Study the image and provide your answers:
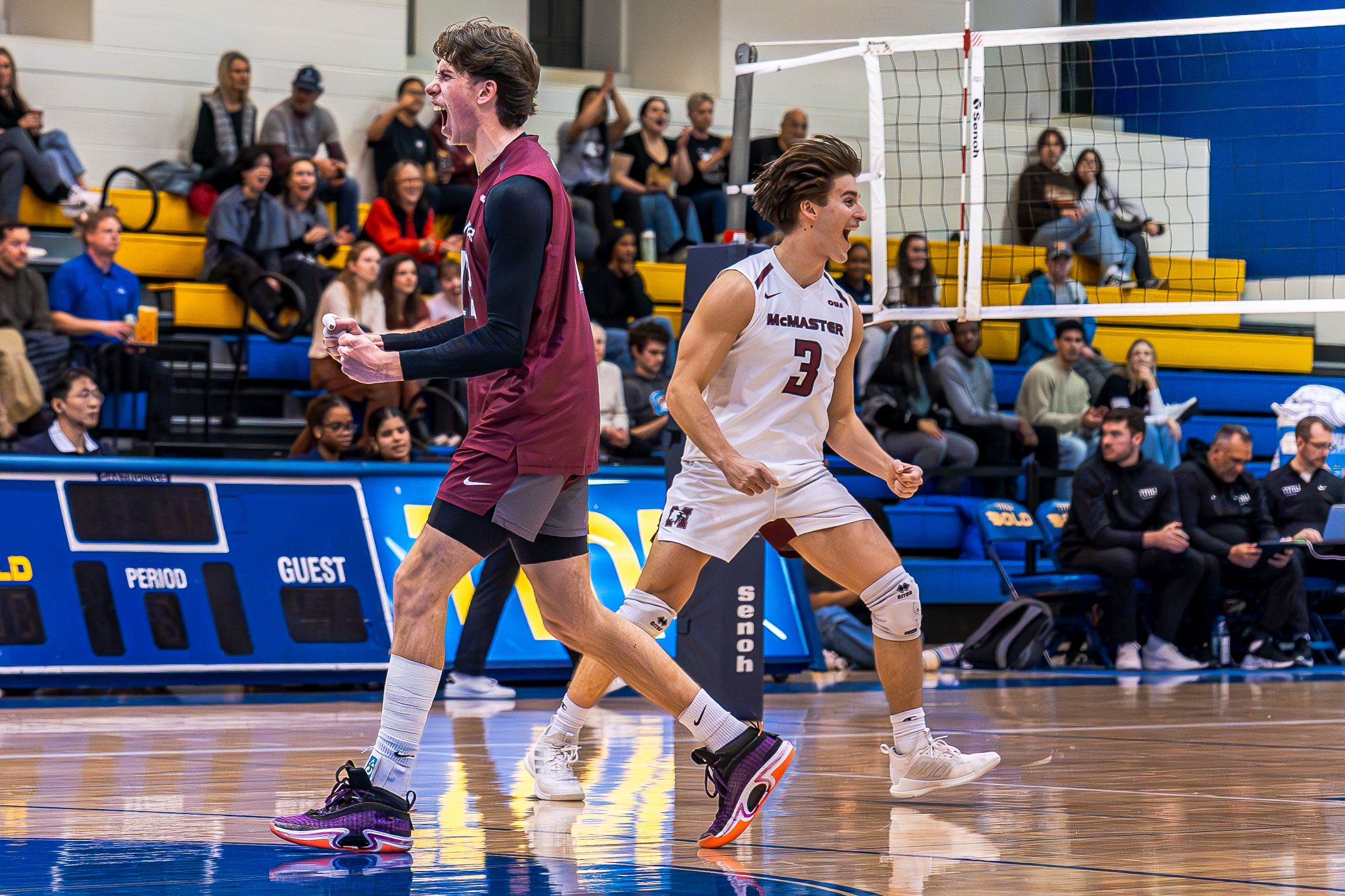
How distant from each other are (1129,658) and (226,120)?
8199 millimetres

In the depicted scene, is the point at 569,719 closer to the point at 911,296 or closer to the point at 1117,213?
the point at 911,296

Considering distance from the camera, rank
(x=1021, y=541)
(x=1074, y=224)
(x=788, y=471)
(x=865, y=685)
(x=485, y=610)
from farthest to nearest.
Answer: (x=1074, y=224)
(x=1021, y=541)
(x=865, y=685)
(x=485, y=610)
(x=788, y=471)

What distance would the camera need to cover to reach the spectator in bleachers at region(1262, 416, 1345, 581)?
12695 millimetres

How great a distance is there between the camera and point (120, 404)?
11180 mm

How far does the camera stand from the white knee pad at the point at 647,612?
5.27 m

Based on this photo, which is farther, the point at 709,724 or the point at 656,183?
the point at 656,183

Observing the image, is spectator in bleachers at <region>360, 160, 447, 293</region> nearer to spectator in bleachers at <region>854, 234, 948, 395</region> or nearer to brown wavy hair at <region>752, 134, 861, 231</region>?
spectator in bleachers at <region>854, 234, 948, 395</region>

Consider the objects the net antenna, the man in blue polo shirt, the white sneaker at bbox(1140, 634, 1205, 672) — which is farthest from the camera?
the net antenna

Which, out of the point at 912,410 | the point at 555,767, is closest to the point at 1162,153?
the point at 912,410

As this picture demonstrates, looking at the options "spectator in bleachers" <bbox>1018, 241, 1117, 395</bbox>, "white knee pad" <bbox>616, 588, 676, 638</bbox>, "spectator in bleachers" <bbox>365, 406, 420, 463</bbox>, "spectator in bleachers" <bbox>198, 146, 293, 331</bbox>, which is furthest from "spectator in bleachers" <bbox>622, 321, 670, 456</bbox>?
"white knee pad" <bbox>616, 588, 676, 638</bbox>

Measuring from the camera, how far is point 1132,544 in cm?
1211

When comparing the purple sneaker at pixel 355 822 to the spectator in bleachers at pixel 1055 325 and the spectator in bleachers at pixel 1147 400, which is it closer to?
the spectator in bleachers at pixel 1147 400

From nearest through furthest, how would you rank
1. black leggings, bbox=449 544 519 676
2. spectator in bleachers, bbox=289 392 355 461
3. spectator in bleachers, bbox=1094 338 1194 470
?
black leggings, bbox=449 544 519 676 < spectator in bleachers, bbox=289 392 355 461 < spectator in bleachers, bbox=1094 338 1194 470

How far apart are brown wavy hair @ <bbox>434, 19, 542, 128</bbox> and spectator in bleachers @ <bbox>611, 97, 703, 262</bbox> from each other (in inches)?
422
